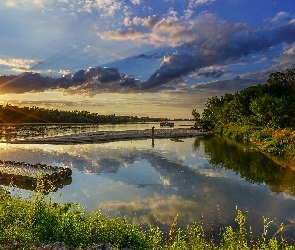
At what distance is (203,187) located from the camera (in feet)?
85.5

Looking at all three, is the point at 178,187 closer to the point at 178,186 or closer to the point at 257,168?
the point at 178,186

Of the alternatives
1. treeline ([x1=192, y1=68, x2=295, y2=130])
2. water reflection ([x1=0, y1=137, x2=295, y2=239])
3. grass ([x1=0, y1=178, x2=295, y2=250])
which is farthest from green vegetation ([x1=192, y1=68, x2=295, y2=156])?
grass ([x1=0, y1=178, x2=295, y2=250])

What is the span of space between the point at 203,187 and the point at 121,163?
46.4 ft

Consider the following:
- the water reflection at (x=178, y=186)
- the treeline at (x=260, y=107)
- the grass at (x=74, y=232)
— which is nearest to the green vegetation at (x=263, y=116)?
the treeline at (x=260, y=107)

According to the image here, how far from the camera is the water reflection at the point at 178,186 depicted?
19.2 meters

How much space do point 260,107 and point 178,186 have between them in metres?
51.4

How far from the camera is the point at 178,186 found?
86.3 ft

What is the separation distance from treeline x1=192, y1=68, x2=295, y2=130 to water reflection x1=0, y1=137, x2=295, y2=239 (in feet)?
91.3

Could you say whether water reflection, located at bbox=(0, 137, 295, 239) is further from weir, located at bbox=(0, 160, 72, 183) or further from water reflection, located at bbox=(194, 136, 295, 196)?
weir, located at bbox=(0, 160, 72, 183)

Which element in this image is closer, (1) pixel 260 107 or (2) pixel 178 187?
(2) pixel 178 187

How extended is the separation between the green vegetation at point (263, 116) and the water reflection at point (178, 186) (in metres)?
12.0

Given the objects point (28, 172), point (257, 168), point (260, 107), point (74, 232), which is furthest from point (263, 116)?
point (74, 232)

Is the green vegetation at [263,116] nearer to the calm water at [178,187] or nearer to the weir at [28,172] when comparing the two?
the calm water at [178,187]

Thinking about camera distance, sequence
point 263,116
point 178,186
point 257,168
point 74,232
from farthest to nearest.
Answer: point 263,116, point 257,168, point 178,186, point 74,232
